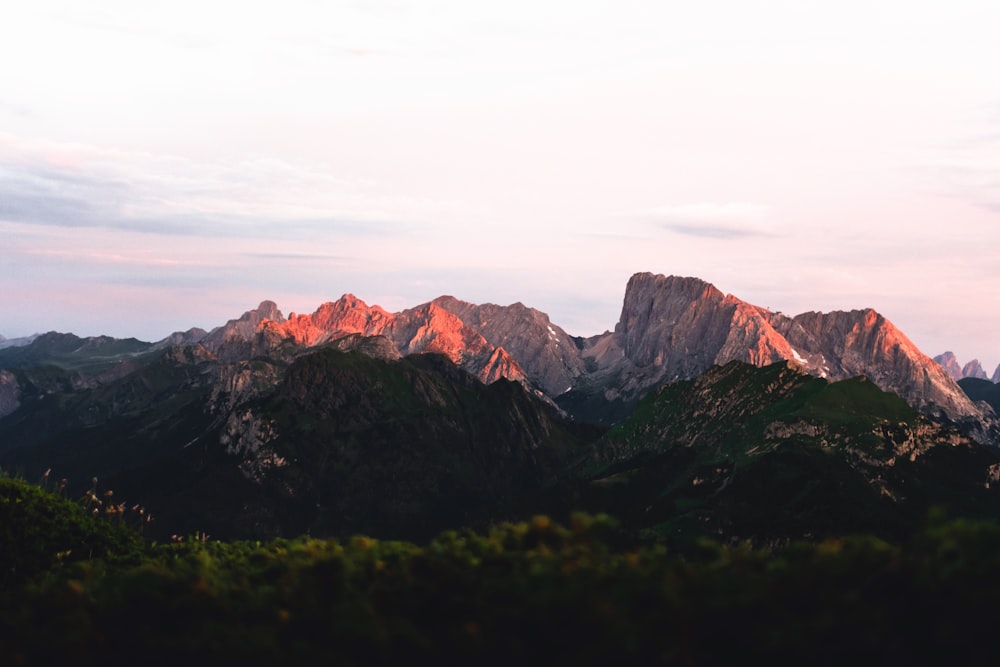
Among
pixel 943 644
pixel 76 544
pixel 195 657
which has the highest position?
pixel 943 644

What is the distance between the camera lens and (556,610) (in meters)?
67.6

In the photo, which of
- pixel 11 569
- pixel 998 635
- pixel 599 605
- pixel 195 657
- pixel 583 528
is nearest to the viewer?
pixel 998 635

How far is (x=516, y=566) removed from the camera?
81188 millimetres

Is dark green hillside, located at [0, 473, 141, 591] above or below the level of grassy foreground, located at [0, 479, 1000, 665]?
below

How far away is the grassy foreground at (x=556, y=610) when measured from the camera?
62.0 m

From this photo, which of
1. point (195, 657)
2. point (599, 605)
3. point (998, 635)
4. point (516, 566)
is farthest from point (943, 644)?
point (195, 657)

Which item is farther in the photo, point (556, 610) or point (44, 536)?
point (44, 536)

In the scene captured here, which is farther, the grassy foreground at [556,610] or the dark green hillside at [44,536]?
the dark green hillside at [44,536]

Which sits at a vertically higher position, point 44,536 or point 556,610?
point 556,610

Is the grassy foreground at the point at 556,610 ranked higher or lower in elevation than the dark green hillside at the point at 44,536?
higher

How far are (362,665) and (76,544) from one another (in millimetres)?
114016

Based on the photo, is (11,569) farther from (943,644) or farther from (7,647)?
(943,644)

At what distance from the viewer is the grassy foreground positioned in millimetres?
61969

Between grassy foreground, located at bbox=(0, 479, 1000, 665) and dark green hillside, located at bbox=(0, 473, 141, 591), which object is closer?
grassy foreground, located at bbox=(0, 479, 1000, 665)
